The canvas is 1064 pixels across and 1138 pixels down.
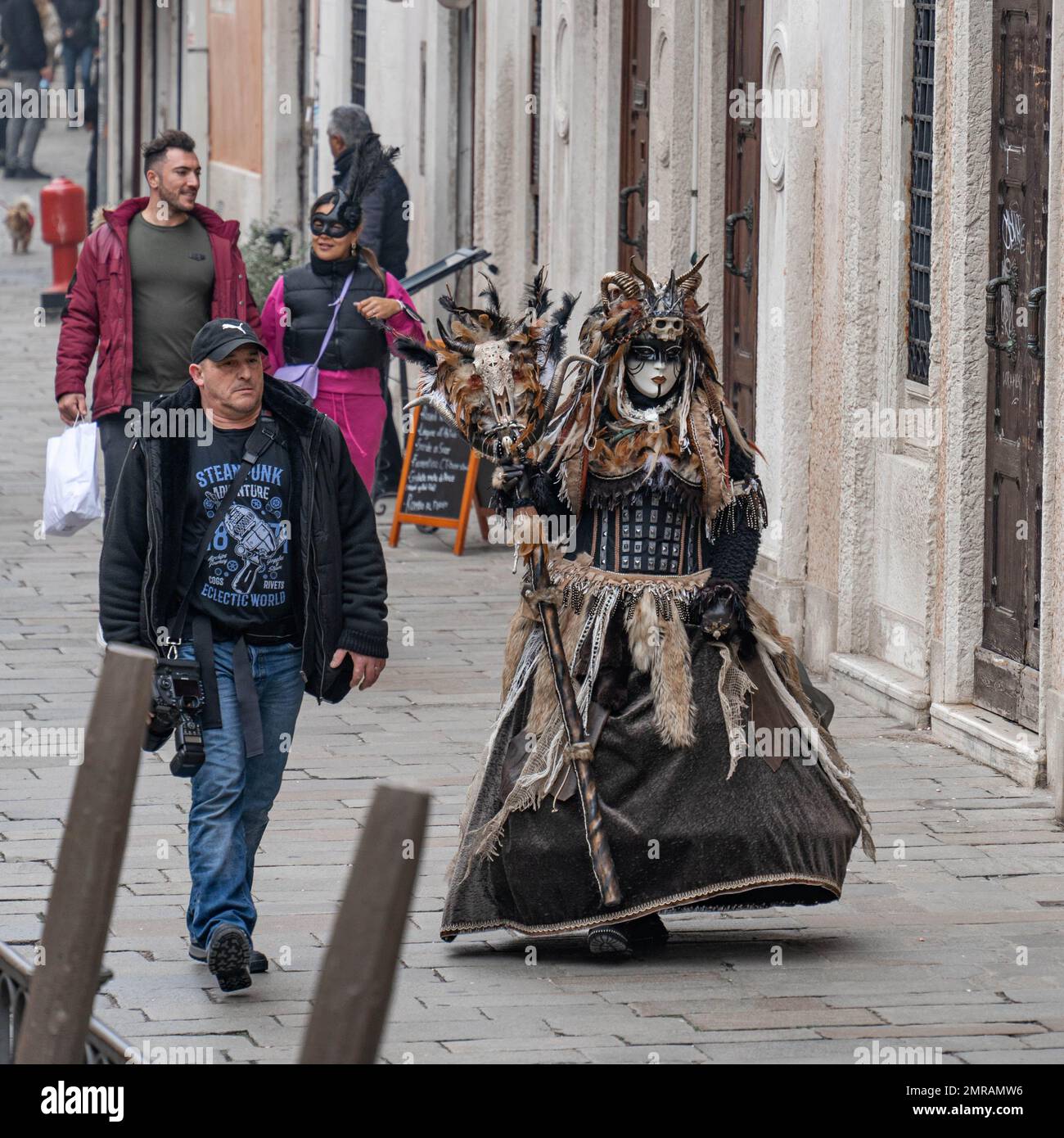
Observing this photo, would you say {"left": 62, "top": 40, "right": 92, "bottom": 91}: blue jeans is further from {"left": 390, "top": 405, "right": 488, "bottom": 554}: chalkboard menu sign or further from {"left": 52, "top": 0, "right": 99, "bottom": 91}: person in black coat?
{"left": 390, "top": 405, "right": 488, "bottom": 554}: chalkboard menu sign

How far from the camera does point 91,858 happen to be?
14.0ft

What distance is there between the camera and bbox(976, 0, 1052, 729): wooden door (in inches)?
344

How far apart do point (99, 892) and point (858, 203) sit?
6.51 m

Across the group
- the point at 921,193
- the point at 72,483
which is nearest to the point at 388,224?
the point at 72,483

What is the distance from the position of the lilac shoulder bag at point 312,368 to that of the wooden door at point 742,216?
2000 millimetres

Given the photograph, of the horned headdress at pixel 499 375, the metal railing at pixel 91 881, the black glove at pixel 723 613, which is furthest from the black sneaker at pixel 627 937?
the metal railing at pixel 91 881

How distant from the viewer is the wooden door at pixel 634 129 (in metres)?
13.3

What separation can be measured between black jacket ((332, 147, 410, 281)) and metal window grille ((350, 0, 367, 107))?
214 inches

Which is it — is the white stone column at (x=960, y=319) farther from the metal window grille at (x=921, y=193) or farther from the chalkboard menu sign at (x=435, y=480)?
the chalkboard menu sign at (x=435, y=480)

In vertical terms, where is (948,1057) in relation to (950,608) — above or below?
below
